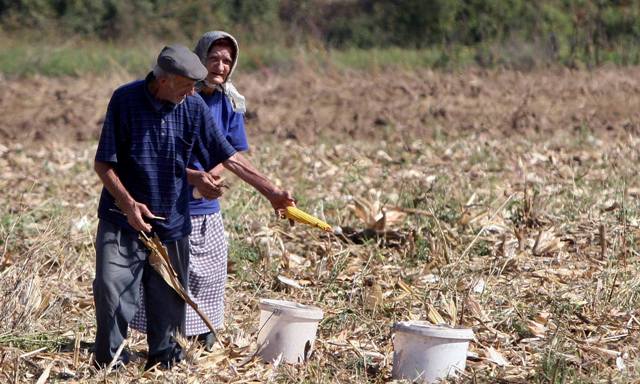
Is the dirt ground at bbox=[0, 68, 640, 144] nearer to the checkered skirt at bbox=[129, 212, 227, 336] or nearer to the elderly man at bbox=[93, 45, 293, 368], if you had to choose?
the checkered skirt at bbox=[129, 212, 227, 336]

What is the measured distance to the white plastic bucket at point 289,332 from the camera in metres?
4.77

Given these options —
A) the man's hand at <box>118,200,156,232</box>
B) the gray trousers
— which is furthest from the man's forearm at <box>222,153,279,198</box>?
the man's hand at <box>118,200,156,232</box>

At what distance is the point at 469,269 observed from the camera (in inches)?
245

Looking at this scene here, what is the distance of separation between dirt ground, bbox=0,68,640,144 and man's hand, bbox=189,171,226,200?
7467 mm

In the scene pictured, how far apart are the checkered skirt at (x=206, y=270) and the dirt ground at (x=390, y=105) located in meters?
6.95

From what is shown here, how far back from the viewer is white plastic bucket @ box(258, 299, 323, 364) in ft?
15.6

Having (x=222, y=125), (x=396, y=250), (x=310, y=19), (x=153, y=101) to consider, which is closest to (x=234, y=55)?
(x=222, y=125)

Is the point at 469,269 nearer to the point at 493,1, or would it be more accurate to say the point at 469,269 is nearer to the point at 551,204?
the point at 551,204

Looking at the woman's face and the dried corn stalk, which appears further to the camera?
the woman's face

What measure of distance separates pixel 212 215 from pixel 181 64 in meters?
1.12

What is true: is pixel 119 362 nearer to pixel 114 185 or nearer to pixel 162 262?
pixel 162 262

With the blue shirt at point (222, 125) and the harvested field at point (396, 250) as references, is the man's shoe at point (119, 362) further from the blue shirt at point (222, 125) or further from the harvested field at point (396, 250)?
the blue shirt at point (222, 125)

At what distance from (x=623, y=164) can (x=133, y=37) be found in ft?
58.5

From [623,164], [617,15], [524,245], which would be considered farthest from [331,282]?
[617,15]
